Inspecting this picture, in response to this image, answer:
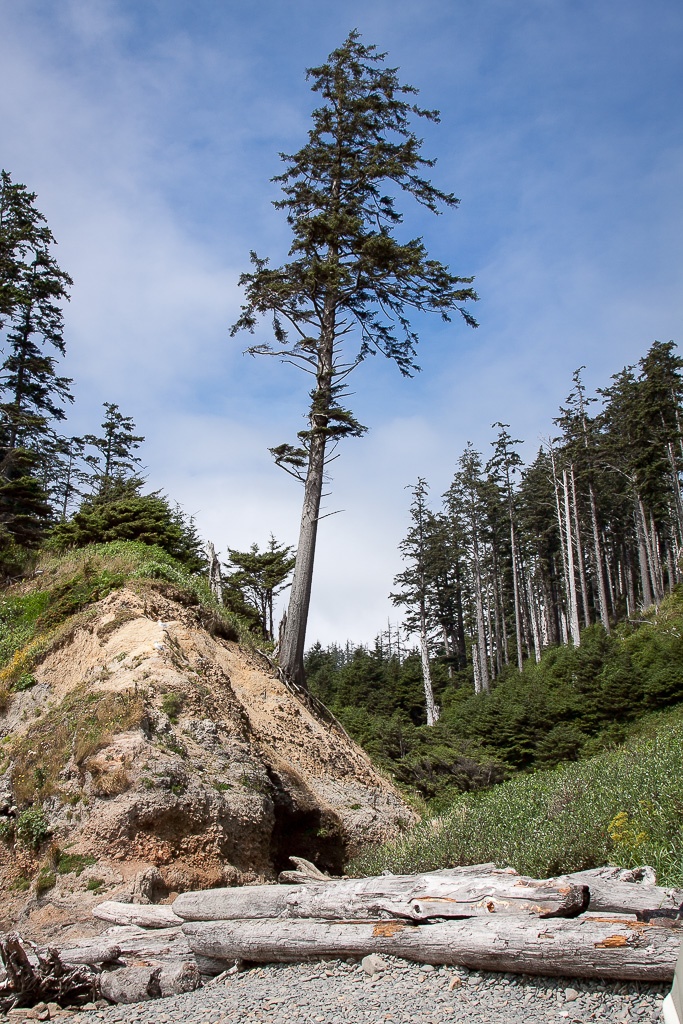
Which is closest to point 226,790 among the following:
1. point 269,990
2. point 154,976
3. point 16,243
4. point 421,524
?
point 154,976

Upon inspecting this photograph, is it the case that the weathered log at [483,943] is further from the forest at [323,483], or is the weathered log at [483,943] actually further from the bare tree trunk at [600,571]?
the bare tree trunk at [600,571]

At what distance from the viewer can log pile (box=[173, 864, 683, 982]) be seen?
4254mm

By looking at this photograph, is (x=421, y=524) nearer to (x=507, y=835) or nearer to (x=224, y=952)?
(x=507, y=835)

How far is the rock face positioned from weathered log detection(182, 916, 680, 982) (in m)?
2.39

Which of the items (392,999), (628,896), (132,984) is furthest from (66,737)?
(628,896)

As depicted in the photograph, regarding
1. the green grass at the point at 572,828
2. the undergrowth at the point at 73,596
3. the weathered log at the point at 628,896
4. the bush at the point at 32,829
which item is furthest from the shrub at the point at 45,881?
the weathered log at the point at 628,896

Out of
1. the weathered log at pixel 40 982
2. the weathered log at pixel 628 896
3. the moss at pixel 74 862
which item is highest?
the weathered log at pixel 628 896

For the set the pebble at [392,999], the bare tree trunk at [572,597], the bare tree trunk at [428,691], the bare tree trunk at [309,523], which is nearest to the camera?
the pebble at [392,999]

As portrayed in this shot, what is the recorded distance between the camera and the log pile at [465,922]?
4.25 metres

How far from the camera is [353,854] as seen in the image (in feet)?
37.5

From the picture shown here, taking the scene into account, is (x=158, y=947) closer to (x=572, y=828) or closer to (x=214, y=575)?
(x=572, y=828)

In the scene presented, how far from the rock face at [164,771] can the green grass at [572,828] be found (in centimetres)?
152

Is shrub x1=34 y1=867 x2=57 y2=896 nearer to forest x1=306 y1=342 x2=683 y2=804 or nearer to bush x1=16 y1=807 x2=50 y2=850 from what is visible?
bush x1=16 y1=807 x2=50 y2=850

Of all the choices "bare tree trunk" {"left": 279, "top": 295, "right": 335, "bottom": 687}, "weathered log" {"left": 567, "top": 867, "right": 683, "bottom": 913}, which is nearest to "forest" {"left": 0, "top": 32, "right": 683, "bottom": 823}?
"bare tree trunk" {"left": 279, "top": 295, "right": 335, "bottom": 687}
